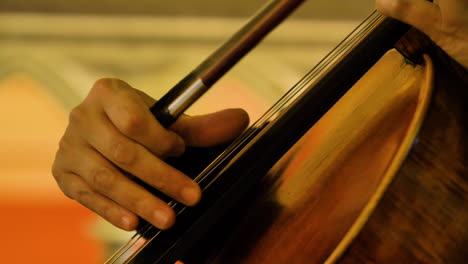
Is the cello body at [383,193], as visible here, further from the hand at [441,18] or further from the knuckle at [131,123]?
the knuckle at [131,123]

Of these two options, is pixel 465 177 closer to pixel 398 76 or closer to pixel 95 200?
pixel 398 76

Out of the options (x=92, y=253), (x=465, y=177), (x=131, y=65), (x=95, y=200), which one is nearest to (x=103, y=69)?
(x=131, y=65)

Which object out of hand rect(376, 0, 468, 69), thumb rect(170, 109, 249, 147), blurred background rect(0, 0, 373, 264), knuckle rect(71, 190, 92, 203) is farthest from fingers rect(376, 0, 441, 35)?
blurred background rect(0, 0, 373, 264)

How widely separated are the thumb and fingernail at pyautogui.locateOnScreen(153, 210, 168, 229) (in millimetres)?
117

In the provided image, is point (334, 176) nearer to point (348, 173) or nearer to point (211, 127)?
point (348, 173)

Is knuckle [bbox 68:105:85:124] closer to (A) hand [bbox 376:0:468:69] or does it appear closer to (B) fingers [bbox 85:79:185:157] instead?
(B) fingers [bbox 85:79:185:157]

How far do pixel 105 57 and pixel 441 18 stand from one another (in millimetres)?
2155

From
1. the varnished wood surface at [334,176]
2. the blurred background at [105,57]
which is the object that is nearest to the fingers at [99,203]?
the varnished wood surface at [334,176]

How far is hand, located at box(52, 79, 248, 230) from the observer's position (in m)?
0.49

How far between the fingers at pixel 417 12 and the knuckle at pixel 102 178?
0.31m

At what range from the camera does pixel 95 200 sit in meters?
0.55

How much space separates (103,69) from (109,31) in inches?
7.3

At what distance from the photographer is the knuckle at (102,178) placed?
0.52m

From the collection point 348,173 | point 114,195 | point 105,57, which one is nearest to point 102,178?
point 114,195
